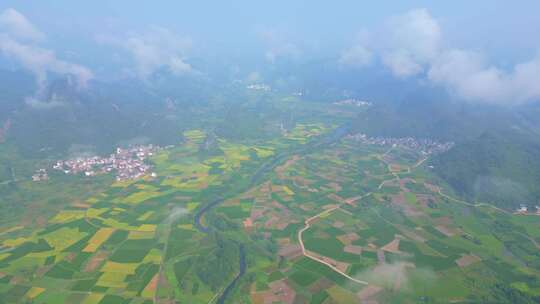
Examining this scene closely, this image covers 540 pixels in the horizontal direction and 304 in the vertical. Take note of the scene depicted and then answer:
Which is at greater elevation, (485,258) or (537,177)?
(537,177)

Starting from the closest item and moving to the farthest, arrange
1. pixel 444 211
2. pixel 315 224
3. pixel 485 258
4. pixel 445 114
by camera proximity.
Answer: pixel 485 258 < pixel 315 224 < pixel 444 211 < pixel 445 114

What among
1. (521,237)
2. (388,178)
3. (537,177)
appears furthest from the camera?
(388,178)

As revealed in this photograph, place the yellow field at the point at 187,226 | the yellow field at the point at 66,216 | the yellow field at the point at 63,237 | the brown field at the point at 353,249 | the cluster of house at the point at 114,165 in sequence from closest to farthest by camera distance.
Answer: the brown field at the point at 353,249 → the yellow field at the point at 63,237 → the yellow field at the point at 187,226 → the yellow field at the point at 66,216 → the cluster of house at the point at 114,165

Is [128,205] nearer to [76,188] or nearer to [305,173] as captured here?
[76,188]

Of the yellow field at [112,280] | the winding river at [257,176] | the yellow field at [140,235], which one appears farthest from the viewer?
the yellow field at [140,235]

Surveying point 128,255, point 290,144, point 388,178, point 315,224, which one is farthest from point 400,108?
point 128,255

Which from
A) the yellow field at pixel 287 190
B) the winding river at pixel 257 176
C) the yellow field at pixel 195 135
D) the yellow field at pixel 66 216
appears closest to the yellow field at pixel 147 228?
the winding river at pixel 257 176

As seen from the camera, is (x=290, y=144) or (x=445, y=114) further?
(x=445, y=114)

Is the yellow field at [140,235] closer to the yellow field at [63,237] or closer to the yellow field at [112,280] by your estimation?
the yellow field at [63,237]
